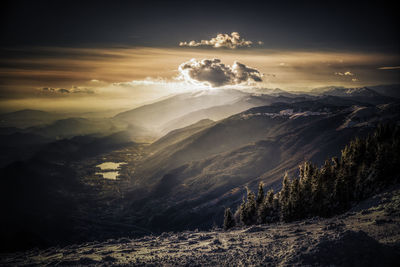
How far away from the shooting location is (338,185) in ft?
244

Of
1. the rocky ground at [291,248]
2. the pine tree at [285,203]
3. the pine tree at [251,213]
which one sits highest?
the rocky ground at [291,248]

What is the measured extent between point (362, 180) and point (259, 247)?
47452 mm

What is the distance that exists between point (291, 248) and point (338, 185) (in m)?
47.0

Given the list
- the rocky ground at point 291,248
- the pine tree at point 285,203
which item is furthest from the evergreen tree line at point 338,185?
the rocky ground at point 291,248

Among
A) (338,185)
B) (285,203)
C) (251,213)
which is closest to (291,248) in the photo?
(338,185)

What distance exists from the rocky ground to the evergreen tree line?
14.6m

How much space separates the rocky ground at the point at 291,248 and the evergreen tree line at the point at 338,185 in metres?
14.6

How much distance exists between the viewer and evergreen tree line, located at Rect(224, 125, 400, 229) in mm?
67438

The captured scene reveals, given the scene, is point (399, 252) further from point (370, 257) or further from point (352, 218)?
point (352, 218)

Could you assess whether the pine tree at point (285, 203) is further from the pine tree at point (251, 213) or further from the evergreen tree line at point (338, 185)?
the pine tree at point (251, 213)

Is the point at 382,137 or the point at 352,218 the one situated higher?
the point at 382,137

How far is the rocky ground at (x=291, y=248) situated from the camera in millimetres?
30938

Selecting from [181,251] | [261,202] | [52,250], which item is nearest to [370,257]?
[181,251]

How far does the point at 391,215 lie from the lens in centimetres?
4250
